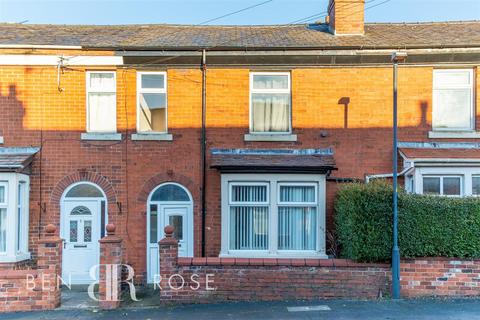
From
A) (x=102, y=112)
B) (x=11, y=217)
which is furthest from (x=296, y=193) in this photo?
(x=11, y=217)

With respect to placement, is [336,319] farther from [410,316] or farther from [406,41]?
[406,41]

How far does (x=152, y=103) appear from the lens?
39.6 feet

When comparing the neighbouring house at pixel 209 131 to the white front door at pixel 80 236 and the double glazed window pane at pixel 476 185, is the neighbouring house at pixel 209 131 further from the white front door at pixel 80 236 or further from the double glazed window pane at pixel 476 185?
the double glazed window pane at pixel 476 185

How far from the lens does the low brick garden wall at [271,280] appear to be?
9070 mm

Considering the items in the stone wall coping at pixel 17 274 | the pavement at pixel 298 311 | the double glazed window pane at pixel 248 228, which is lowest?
the pavement at pixel 298 311

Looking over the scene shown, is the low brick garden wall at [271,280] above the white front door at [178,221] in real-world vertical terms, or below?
below

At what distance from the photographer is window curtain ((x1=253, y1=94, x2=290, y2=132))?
1205cm

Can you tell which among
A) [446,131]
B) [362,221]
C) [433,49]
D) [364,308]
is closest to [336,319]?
[364,308]

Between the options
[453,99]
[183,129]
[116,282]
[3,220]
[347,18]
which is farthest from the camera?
[347,18]

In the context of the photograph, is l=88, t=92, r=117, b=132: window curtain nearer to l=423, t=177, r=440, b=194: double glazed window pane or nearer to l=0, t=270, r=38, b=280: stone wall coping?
l=0, t=270, r=38, b=280: stone wall coping

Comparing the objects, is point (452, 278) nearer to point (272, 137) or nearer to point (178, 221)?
point (272, 137)

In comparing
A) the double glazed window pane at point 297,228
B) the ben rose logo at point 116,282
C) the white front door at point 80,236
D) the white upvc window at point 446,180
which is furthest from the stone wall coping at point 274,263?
the white front door at point 80,236

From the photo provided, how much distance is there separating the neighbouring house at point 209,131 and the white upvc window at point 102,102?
0.10 ft

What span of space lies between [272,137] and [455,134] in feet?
15.6
